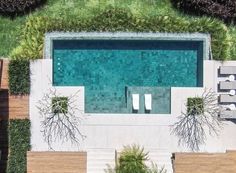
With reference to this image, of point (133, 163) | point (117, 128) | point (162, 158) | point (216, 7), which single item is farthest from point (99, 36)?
point (162, 158)

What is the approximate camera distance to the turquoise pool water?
23.2 metres

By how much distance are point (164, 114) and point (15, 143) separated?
19.2 ft

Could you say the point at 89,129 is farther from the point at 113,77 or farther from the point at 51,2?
the point at 51,2

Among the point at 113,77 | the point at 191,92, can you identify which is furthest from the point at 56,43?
the point at 191,92

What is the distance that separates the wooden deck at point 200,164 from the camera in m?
21.3

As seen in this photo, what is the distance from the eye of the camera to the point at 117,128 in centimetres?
2217

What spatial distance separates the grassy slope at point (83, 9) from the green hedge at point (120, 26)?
1.00 feet

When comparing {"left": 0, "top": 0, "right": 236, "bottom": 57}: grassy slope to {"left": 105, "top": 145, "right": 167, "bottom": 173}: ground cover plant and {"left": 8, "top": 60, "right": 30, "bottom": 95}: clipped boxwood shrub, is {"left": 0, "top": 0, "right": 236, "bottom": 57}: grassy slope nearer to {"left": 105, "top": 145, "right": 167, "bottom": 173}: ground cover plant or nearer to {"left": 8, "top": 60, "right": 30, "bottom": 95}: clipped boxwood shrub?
{"left": 8, "top": 60, "right": 30, "bottom": 95}: clipped boxwood shrub

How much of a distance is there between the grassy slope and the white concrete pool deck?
1.96 metres

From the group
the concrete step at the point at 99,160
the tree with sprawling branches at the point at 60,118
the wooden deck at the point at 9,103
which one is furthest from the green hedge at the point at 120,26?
the concrete step at the point at 99,160

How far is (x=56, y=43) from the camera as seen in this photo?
2311 centimetres

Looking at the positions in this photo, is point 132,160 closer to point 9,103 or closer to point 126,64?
point 126,64

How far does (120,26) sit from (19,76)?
4.41m

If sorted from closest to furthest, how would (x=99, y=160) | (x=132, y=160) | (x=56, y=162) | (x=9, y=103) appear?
1. (x=56, y=162)
2. (x=132, y=160)
3. (x=99, y=160)
4. (x=9, y=103)
